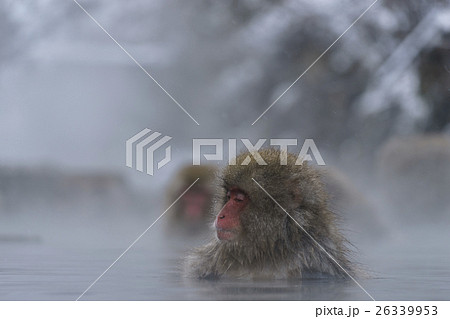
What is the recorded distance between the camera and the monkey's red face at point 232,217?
15.4ft

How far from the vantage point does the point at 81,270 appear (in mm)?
4781

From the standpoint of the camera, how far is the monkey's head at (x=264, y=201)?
4723 millimetres

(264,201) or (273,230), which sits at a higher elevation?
(264,201)

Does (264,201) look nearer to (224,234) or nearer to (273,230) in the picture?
(273,230)

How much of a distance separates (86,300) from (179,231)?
2.48 metres

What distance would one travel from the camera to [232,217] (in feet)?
15.5

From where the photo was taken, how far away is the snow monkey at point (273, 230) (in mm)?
4684

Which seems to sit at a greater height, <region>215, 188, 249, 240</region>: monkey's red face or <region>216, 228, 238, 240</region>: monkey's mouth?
<region>215, 188, 249, 240</region>: monkey's red face

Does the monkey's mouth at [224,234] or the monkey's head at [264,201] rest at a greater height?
the monkey's head at [264,201]

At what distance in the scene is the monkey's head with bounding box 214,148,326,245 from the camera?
472 cm

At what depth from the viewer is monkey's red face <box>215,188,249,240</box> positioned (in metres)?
4.70

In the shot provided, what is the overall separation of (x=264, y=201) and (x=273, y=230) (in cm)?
15

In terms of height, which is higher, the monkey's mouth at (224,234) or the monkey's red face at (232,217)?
the monkey's red face at (232,217)

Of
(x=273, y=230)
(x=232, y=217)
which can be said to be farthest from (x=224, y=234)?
(x=273, y=230)
